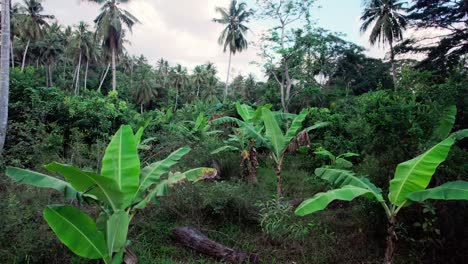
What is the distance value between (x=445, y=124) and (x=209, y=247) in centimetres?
427

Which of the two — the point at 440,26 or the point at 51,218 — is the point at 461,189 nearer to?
the point at 51,218

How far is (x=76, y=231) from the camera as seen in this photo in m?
3.22

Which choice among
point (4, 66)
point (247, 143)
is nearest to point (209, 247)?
point (247, 143)

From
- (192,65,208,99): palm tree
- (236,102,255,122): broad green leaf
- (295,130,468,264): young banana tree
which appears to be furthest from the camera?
(192,65,208,99): palm tree

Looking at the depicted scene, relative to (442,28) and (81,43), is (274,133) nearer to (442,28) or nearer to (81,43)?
(442,28)

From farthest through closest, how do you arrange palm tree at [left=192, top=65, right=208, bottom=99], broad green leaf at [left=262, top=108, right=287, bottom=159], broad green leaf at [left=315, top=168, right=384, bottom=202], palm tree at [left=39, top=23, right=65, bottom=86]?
palm tree at [left=192, top=65, right=208, bottom=99], palm tree at [left=39, top=23, right=65, bottom=86], broad green leaf at [left=262, top=108, right=287, bottom=159], broad green leaf at [left=315, top=168, right=384, bottom=202]

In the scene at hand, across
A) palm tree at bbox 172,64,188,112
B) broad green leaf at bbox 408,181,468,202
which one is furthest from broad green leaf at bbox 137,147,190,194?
palm tree at bbox 172,64,188,112

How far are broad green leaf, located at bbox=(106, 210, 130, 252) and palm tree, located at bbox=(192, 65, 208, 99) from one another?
4613 cm

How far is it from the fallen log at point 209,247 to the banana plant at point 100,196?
1.27 meters

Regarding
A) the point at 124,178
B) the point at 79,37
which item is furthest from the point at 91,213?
the point at 79,37

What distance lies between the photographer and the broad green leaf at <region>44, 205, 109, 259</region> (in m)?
3.15

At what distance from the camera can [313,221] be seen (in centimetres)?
575

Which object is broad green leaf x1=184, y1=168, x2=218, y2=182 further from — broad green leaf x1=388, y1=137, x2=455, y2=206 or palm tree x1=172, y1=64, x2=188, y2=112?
palm tree x1=172, y1=64, x2=188, y2=112

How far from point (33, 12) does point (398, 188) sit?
120 ft
